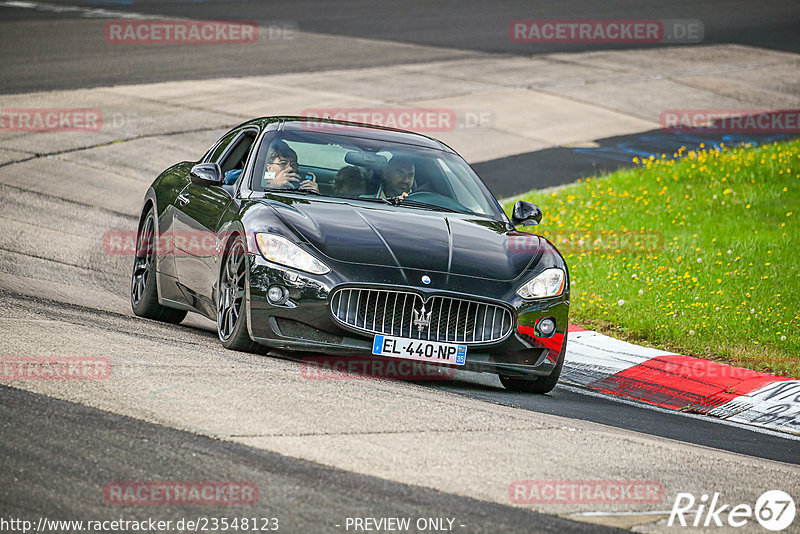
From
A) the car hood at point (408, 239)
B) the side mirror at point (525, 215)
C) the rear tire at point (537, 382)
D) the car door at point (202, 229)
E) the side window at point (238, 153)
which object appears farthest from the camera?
the side window at point (238, 153)

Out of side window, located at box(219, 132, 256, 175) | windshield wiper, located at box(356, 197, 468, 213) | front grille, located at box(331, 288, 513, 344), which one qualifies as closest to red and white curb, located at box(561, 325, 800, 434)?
windshield wiper, located at box(356, 197, 468, 213)

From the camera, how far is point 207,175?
27.7 ft

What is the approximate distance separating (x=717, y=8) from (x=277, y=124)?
3331 centimetres

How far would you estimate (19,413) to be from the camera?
553cm

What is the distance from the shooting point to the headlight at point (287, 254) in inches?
287

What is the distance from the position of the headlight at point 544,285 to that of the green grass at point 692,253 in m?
2.56

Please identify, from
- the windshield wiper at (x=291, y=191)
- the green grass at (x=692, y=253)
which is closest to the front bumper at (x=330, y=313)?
the windshield wiper at (x=291, y=191)

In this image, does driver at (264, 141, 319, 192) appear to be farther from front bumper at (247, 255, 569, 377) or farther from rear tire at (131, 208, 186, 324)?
rear tire at (131, 208, 186, 324)

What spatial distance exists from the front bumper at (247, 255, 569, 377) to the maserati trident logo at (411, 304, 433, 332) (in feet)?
0.39

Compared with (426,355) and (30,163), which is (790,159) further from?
(426,355)

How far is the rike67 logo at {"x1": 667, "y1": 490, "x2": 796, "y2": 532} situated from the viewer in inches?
201

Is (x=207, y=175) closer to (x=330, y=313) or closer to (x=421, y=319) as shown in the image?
(x=330, y=313)

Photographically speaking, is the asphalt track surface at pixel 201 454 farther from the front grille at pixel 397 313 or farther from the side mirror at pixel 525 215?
the side mirror at pixel 525 215

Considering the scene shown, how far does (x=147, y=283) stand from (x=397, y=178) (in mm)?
2225
